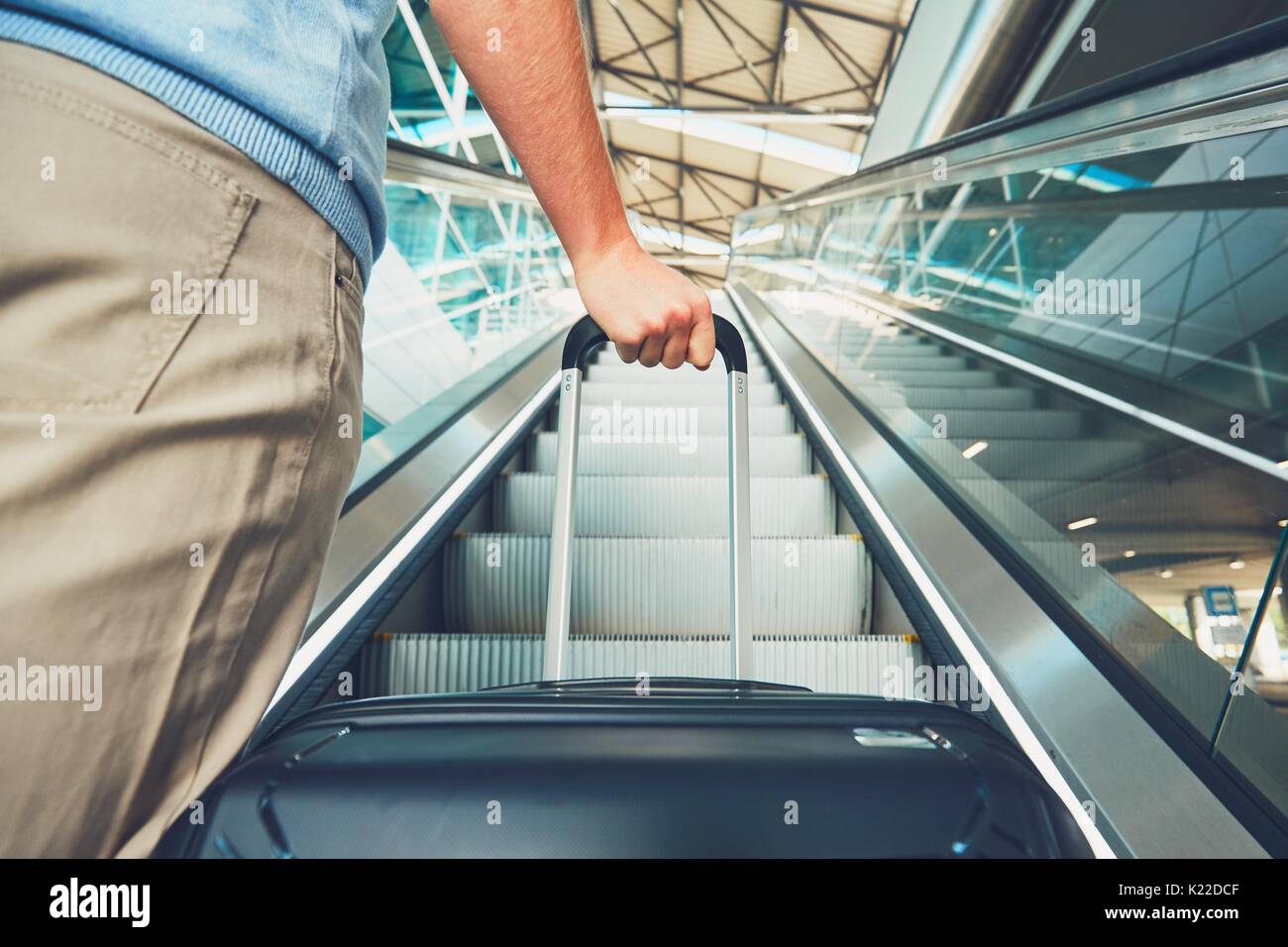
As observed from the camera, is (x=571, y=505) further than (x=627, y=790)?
Yes

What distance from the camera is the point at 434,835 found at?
1.69ft

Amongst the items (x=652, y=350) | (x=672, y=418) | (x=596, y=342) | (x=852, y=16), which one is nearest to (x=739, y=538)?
(x=596, y=342)

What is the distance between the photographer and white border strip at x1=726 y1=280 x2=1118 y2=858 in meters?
1.19

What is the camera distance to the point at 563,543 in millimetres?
1488

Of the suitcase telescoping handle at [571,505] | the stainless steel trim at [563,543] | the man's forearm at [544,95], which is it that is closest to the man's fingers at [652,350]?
the man's forearm at [544,95]

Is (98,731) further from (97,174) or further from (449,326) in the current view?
(449,326)

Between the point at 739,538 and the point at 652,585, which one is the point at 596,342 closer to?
the point at 739,538

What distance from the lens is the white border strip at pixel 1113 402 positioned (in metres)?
Answer: 1.26

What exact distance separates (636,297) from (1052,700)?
42.9 inches

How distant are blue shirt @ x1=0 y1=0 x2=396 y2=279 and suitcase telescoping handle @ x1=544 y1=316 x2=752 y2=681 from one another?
741mm

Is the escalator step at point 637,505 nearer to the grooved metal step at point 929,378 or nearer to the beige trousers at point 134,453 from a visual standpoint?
the grooved metal step at point 929,378

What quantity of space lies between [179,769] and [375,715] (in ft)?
0.45

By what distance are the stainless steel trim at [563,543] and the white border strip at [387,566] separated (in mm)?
429
